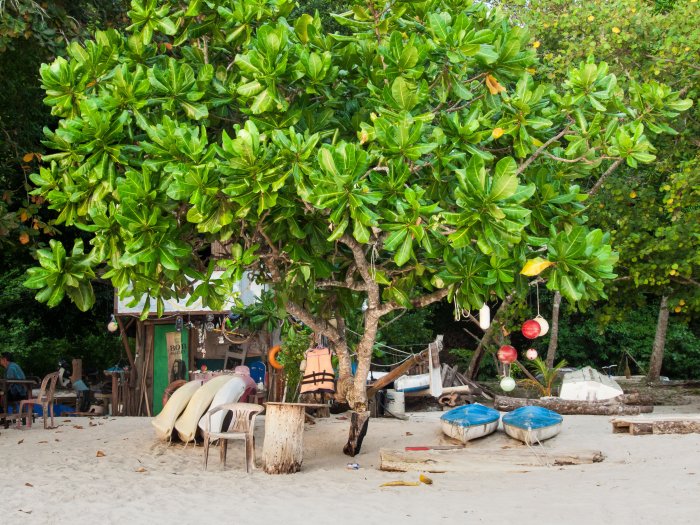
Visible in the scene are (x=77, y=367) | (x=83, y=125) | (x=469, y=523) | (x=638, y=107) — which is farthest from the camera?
(x=77, y=367)

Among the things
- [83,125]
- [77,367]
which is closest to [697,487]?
[83,125]

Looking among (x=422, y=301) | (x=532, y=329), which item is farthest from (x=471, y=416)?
(x=422, y=301)

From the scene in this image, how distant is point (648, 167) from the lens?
1418 centimetres

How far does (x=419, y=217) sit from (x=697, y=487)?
3.69 metres

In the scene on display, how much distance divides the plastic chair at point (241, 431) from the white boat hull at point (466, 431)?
2.92 meters

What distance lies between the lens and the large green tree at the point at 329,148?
6.52 meters

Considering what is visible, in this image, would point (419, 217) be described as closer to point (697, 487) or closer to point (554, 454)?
point (697, 487)

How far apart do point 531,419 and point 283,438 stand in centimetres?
362

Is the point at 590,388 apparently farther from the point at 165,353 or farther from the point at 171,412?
the point at 165,353

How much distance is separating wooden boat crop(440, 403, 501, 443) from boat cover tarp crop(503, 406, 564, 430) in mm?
244

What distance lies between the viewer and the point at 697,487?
744cm

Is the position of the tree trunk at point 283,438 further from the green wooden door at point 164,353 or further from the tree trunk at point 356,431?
the green wooden door at point 164,353

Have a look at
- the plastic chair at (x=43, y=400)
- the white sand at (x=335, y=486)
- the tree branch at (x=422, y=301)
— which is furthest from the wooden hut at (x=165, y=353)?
the tree branch at (x=422, y=301)

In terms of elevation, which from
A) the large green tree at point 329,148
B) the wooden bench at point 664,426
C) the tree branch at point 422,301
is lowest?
the wooden bench at point 664,426
